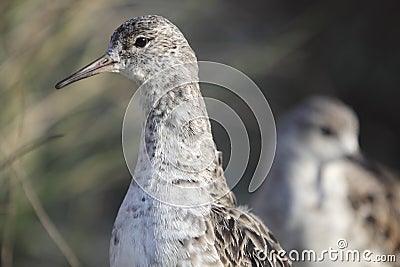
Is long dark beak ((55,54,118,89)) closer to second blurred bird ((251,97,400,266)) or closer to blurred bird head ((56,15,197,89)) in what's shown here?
blurred bird head ((56,15,197,89))

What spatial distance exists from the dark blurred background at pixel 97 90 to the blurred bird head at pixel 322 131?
0.42 m

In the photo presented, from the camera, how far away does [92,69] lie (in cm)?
401

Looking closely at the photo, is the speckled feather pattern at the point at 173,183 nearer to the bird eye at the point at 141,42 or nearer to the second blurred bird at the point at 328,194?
the bird eye at the point at 141,42

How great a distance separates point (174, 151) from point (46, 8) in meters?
2.01

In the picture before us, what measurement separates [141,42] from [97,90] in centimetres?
231

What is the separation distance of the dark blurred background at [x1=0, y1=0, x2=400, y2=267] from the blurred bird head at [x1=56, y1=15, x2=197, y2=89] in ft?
2.04

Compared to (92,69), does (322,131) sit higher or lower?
higher

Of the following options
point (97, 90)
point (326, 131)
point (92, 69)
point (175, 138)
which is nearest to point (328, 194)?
point (326, 131)

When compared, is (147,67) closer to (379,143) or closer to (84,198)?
(84,198)

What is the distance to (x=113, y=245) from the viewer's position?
12.6 feet

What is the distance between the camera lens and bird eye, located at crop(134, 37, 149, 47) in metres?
4.05

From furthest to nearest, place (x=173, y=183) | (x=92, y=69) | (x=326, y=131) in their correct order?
(x=326, y=131) → (x=92, y=69) → (x=173, y=183)

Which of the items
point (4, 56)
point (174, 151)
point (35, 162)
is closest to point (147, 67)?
point (174, 151)

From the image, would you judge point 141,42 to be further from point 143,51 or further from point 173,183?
point 173,183
